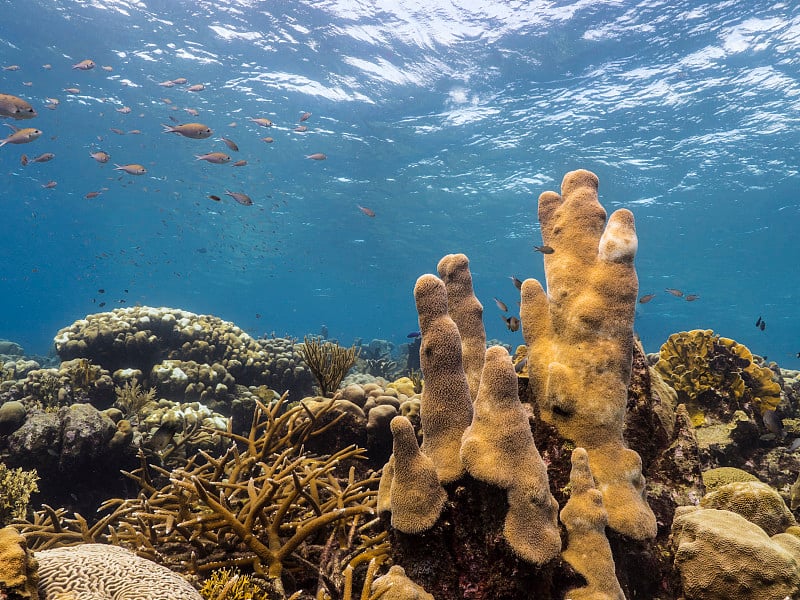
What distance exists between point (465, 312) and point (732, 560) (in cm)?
191

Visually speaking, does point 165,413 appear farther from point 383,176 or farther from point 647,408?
point 383,176

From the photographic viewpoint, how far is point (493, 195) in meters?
27.9

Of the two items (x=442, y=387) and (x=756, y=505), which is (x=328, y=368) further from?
(x=756, y=505)

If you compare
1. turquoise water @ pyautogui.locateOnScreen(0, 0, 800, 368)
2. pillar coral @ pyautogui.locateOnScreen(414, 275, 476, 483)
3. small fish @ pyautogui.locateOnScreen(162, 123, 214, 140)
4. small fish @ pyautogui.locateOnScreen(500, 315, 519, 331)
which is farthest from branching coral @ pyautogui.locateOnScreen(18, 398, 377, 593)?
turquoise water @ pyautogui.locateOnScreen(0, 0, 800, 368)

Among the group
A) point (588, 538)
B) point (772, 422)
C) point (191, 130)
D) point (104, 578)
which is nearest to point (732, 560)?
point (588, 538)

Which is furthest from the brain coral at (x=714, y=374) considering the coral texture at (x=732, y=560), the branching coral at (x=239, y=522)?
the branching coral at (x=239, y=522)

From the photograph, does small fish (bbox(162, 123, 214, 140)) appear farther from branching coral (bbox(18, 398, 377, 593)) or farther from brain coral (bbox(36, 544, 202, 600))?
brain coral (bbox(36, 544, 202, 600))

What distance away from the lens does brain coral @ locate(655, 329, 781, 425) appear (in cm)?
595

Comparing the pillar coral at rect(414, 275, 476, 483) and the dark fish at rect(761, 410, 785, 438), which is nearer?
the pillar coral at rect(414, 275, 476, 483)

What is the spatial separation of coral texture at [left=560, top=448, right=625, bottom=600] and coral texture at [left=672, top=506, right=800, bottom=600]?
49 cm

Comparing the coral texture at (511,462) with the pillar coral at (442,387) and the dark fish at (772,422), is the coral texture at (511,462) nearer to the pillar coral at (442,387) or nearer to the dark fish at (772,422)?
the pillar coral at (442,387)

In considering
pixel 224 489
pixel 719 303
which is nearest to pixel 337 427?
pixel 224 489

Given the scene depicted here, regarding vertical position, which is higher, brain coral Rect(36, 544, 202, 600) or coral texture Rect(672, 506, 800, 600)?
brain coral Rect(36, 544, 202, 600)

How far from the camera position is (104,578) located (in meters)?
2.08
